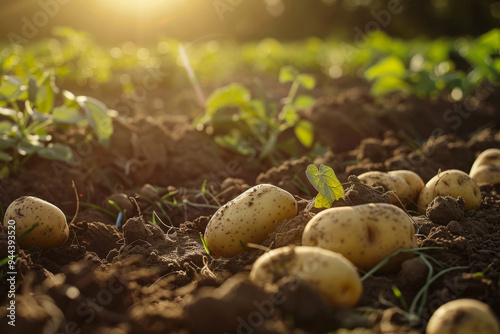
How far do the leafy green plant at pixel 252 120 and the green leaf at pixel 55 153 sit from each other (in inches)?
46.0

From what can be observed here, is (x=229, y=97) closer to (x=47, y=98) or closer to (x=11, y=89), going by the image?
(x=47, y=98)

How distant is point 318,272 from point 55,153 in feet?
7.59

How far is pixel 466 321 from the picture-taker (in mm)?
1446

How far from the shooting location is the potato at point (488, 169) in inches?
117

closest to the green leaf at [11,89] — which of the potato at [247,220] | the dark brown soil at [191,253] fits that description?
the dark brown soil at [191,253]

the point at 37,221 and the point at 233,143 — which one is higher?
the point at 37,221

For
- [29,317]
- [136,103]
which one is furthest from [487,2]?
[29,317]

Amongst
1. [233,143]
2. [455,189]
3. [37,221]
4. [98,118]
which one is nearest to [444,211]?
[455,189]

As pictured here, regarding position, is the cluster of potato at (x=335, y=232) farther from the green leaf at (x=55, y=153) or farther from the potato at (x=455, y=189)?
the green leaf at (x=55, y=153)

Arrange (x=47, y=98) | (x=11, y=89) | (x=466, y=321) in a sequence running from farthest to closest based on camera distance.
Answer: (x=47, y=98) < (x=11, y=89) < (x=466, y=321)

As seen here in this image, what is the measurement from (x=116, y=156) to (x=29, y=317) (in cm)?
241

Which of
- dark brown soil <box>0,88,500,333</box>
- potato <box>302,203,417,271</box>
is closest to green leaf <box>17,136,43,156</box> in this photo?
dark brown soil <box>0,88,500,333</box>

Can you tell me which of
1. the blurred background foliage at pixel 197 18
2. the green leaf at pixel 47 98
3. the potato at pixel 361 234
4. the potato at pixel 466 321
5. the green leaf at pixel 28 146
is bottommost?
the blurred background foliage at pixel 197 18

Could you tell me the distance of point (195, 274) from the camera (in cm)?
210
